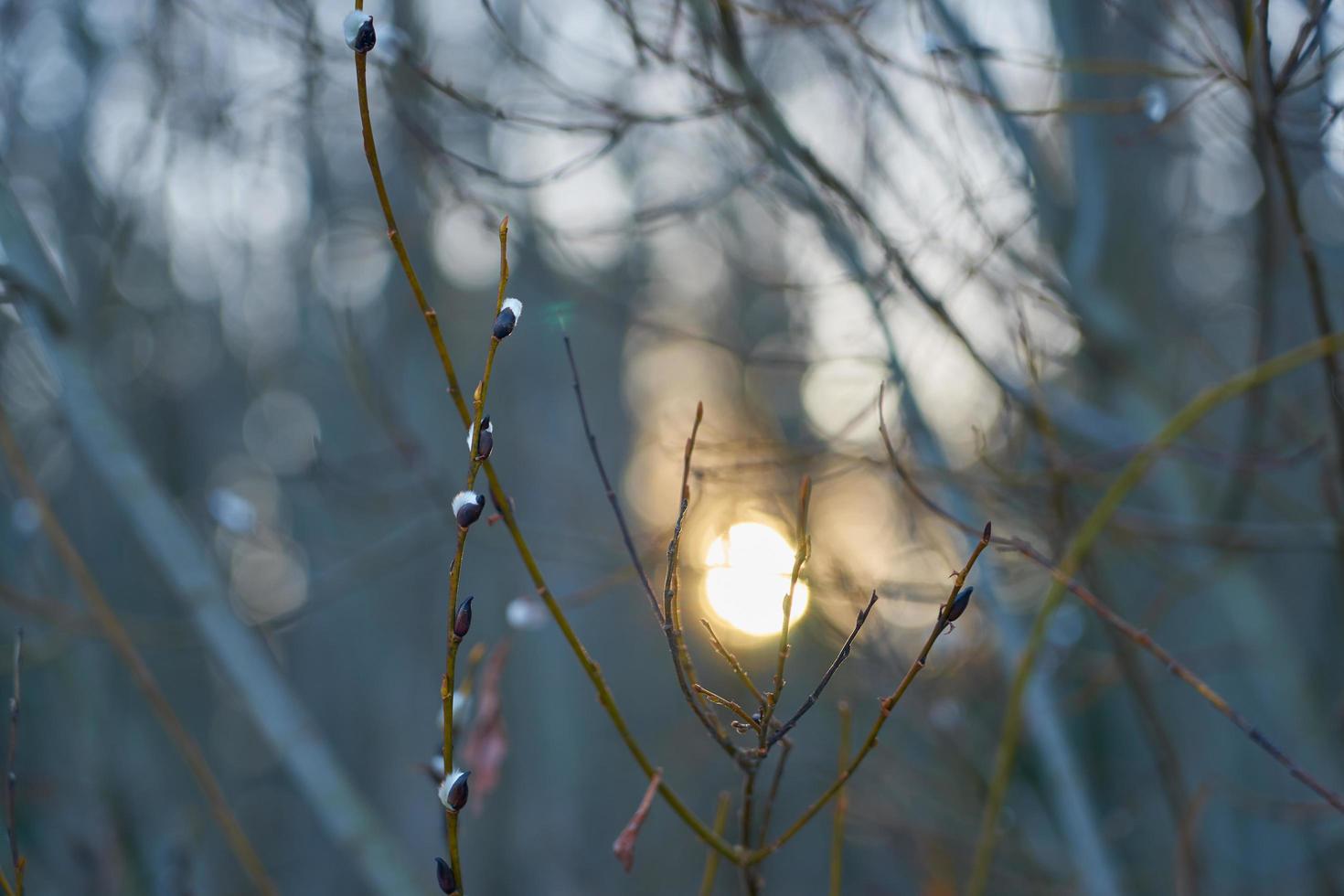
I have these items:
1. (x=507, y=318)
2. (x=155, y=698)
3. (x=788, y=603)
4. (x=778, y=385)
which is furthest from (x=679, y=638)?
(x=778, y=385)

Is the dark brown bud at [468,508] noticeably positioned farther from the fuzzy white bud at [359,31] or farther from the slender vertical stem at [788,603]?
the fuzzy white bud at [359,31]

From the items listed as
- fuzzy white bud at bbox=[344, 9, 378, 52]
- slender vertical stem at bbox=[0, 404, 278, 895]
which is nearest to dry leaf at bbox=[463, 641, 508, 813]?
slender vertical stem at bbox=[0, 404, 278, 895]

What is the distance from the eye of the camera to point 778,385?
20.6 ft

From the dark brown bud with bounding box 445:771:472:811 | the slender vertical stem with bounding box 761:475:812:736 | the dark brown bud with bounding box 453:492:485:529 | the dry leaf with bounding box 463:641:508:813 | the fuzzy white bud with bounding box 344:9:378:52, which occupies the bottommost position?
the dark brown bud with bounding box 445:771:472:811

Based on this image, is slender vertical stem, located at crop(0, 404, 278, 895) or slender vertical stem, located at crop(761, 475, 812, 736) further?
slender vertical stem, located at crop(0, 404, 278, 895)

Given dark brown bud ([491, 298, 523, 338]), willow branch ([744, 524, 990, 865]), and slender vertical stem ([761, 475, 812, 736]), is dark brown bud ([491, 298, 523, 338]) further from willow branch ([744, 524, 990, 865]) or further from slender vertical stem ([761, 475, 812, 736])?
willow branch ([744, 524, 990, 865])

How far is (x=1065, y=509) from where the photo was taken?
1963 millimetres

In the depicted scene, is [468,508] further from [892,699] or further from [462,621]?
[892,699]

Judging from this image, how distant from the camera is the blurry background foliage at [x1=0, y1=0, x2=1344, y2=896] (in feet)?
5.86

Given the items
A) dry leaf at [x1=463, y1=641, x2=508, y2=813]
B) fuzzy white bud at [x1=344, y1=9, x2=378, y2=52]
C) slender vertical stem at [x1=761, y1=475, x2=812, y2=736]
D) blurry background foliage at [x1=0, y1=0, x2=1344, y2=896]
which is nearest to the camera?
slender vertical stem at [x1=761, y1=475, x2=812, y2=736]

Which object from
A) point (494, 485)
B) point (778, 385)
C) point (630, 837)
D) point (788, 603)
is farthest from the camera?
point (778, 385)

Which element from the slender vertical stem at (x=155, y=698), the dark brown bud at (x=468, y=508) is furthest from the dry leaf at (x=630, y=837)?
the slender vertical stem at (x=155, y=698)

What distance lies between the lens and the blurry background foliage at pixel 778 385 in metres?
1.79

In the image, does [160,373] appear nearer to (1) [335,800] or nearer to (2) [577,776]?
(2) [577,776]
